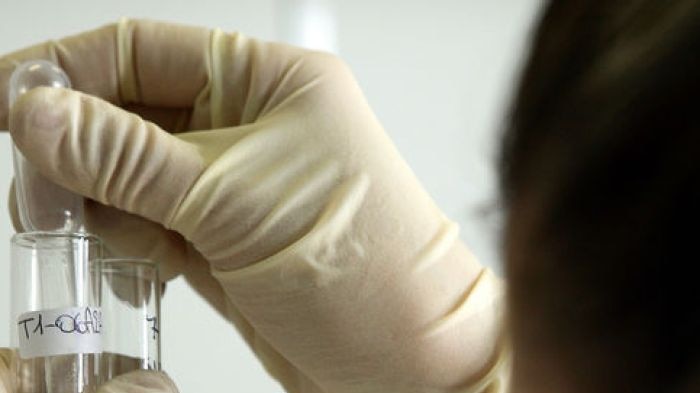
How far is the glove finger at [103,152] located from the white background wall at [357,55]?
0.42 metres

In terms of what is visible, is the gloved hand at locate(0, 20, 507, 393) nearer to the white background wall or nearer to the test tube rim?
the test tube rim

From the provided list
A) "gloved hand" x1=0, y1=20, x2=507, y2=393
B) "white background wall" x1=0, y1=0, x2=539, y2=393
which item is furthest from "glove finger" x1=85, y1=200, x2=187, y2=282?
"white background wall" x1=0, y1=0, x2=539, y2=393

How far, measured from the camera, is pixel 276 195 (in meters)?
0.58

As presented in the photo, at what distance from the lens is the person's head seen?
0.76 ft

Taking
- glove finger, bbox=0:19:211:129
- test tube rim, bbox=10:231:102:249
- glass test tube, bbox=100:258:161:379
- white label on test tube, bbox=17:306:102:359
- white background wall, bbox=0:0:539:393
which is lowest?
white background wall, bbox=0:0:539:393

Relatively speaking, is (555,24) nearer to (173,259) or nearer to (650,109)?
(650,109)

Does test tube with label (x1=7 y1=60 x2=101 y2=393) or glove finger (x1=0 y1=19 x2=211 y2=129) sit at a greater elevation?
glove finger (x1=0 y1=19 x2=211 y2=129)

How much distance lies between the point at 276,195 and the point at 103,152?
0.09 m

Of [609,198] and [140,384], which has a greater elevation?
[609,198]

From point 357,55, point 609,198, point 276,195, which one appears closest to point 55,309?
point 276,195

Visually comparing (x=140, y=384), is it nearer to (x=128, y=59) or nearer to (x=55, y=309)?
(x=55, y=309)

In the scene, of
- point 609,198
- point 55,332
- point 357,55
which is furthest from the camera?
point 357,55

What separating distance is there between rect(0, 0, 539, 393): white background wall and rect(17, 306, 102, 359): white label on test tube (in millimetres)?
427

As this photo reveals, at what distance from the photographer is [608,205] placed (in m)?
0.24
